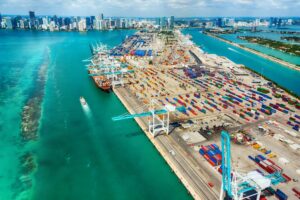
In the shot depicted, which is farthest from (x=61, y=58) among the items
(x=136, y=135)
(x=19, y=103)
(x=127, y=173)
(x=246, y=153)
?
(x=246, y=153)

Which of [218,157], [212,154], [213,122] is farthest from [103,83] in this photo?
[218,157]

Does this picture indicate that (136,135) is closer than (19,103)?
Yes

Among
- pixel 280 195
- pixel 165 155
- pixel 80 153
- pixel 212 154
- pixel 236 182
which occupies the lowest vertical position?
pixel 80 153

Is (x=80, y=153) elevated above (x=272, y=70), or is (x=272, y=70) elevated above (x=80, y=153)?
(x=272, y=70)

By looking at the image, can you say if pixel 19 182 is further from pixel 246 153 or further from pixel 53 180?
pixel 246 153

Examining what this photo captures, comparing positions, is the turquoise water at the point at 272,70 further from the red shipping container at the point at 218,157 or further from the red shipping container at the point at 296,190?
the red shipping container at the point at 218,157

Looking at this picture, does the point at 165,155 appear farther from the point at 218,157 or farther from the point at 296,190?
the point at 296,190
